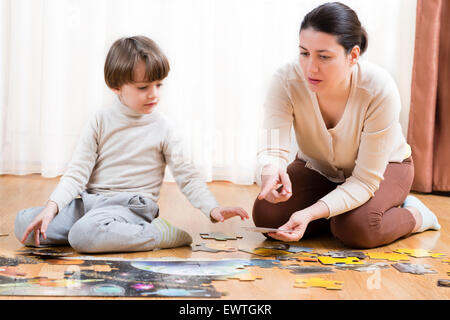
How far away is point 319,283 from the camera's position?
1.59m

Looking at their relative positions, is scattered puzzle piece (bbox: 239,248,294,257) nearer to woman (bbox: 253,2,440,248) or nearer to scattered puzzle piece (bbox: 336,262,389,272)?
woman (bbox: 253,2,440,248)

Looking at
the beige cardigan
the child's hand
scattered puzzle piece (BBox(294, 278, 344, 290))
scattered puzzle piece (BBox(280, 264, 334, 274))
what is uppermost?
the beige cardigan

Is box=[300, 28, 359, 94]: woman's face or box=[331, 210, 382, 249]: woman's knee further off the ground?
box=[300, 28, 359, 94]: woman's face

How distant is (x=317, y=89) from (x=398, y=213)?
561 mm

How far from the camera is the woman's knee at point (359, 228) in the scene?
199cm

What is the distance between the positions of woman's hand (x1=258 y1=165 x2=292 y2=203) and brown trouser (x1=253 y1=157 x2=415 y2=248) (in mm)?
249

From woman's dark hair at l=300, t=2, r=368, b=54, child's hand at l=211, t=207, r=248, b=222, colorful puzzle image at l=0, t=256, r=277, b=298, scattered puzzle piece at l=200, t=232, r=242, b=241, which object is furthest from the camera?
scattered puzzle piece at l=200, t=232, r=242, b=241

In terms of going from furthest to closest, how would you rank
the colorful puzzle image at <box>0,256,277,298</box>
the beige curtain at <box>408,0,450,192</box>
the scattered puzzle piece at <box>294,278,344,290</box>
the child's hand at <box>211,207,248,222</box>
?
the beige curtain at <box>408,0,450,192</box>
the child's hand at <box>211,207,248,222</box>
the scattered puzzle piece at <box>294,278,344,290</box>
the colorful puzzle image at <box>0,256,277,298</box>

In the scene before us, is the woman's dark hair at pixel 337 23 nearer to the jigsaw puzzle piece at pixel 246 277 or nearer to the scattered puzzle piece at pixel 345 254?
the scattered puzzle piece at pixel 345 254

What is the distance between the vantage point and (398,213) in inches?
84.4

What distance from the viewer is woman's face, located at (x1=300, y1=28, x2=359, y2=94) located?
5.96ft

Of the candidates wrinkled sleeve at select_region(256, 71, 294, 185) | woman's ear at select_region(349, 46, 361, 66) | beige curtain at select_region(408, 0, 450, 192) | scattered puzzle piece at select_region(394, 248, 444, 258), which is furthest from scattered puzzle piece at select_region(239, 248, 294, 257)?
beige curtain at select_region(408, 0, 450, 192)

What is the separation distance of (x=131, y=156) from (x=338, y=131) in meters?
0.68

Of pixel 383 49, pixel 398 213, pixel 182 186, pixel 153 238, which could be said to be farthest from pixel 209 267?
pixel 383 49
